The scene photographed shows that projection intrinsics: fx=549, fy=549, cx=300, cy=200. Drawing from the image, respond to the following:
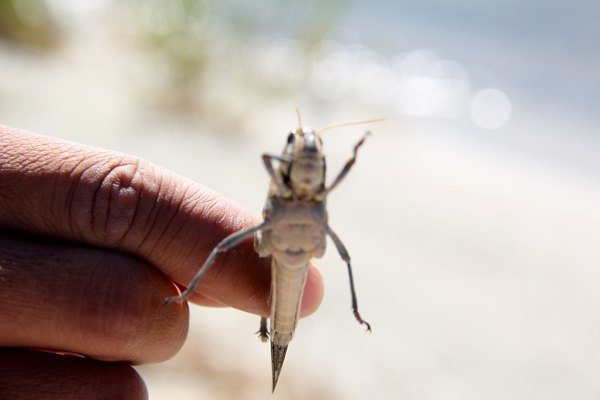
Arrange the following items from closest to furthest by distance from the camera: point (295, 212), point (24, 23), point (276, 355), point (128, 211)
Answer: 1. point (295, 212)
2. point (128, 211)
3. point (276, 355)
4. point (24, 23)

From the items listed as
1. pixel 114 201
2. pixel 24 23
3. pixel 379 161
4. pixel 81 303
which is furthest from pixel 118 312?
pixel 24 23

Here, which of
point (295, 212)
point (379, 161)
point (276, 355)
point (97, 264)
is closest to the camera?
point (295, 212)

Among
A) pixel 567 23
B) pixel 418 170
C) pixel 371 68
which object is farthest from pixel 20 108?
pixel 567 23

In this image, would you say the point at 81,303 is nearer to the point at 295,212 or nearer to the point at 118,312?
the point at 118,312

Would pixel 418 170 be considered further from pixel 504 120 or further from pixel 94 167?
pixel 94 167

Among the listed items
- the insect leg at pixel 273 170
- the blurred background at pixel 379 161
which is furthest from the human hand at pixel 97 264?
the blurred background at pixel 379 161

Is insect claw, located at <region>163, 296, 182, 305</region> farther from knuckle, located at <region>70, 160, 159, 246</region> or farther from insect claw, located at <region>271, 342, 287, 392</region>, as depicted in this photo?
insect claw, located at <region>271, 342, 287, 392</region>
